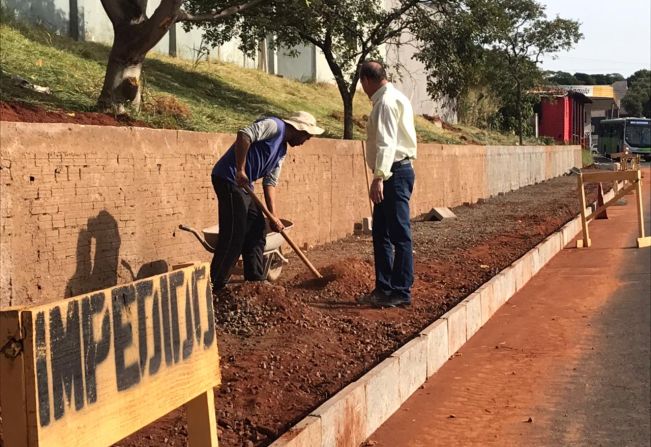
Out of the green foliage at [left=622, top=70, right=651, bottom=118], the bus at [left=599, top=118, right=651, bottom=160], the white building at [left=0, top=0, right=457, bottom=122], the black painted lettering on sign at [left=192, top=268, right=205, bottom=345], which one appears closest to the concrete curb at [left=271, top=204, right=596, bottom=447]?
the black painted lettering on sign at [left=192, top=268, right=205, bottom=345]

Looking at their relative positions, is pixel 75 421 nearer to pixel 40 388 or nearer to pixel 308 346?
pixel 40 388

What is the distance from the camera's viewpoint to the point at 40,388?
7.61ft

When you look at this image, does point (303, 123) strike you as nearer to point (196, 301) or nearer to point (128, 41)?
point (196, 301)

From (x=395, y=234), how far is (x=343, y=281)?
41.5 inches

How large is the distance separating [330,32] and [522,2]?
81.2ft

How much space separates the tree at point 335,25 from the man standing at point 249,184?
378 inches

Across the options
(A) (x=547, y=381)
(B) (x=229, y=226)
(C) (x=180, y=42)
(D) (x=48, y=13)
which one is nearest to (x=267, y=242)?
(B) (x=229, y=226)

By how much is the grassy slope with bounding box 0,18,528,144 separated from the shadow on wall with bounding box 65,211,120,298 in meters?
3.73

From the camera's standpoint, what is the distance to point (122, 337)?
2.70m

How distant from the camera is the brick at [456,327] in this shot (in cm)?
659

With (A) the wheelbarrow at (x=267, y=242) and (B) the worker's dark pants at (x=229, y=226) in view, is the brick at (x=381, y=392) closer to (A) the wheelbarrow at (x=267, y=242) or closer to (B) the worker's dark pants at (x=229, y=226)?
(B) the worker's dark pants at (x=229, y=226)

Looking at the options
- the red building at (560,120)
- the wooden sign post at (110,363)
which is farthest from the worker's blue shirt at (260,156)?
the red building at (560,120)

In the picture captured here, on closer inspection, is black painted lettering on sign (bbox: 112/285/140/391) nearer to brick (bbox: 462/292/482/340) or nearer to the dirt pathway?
the dirt pathway

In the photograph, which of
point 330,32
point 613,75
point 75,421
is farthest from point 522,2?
point 613,75
